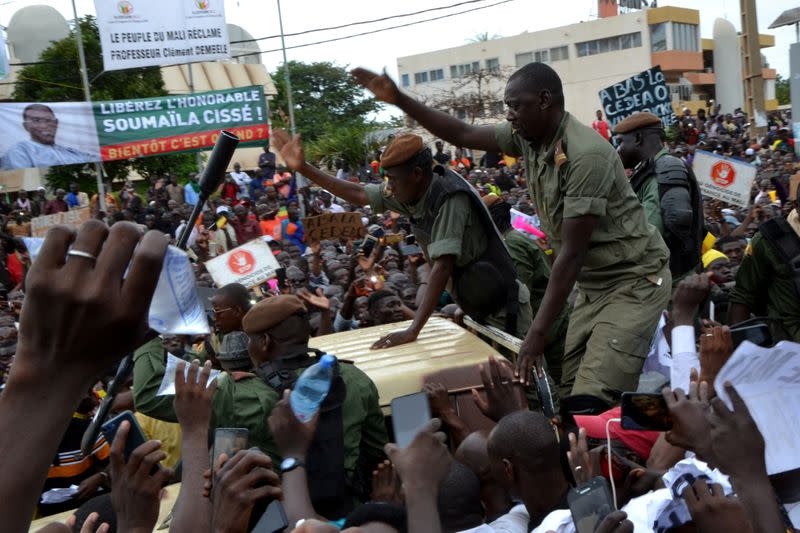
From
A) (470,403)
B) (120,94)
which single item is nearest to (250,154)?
(120,94)

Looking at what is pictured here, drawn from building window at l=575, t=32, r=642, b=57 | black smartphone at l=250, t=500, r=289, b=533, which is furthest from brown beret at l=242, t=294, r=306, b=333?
building window at l=575, t=32, r=642, b=57

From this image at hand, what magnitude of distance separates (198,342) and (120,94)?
24890 millimetres

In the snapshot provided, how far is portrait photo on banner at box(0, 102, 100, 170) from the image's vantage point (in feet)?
45.4

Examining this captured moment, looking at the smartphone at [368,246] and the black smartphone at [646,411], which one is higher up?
the black smartphone at [646,411]

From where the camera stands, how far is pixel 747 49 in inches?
786

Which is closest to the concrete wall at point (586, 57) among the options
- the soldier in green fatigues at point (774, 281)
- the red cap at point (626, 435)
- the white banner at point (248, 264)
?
the white banner at point (248, 264)

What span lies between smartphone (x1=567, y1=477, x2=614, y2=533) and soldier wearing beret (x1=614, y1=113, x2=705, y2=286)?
2.79 metres

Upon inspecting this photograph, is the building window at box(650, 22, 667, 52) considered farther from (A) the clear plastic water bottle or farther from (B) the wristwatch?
(B) the wristwatch

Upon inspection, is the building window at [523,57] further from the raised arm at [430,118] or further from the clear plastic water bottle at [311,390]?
the clear plastic water bottle at [311,390]

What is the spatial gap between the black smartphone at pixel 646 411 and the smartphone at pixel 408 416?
0.53 meters

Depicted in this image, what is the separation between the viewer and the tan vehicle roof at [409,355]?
11.9ft

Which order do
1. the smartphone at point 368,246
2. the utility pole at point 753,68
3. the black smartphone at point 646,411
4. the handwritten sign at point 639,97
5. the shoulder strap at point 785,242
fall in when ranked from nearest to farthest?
the black smartphone at point 646,411
the shoulder strap at point 785,242
the smartphone at point 368,246
the handwritten sign at point 639,97
the utility pole at point 753,68

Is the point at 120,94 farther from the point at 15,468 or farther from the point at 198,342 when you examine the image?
the point at 15,468

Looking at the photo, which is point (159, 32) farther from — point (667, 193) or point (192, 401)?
point (192, 401)
